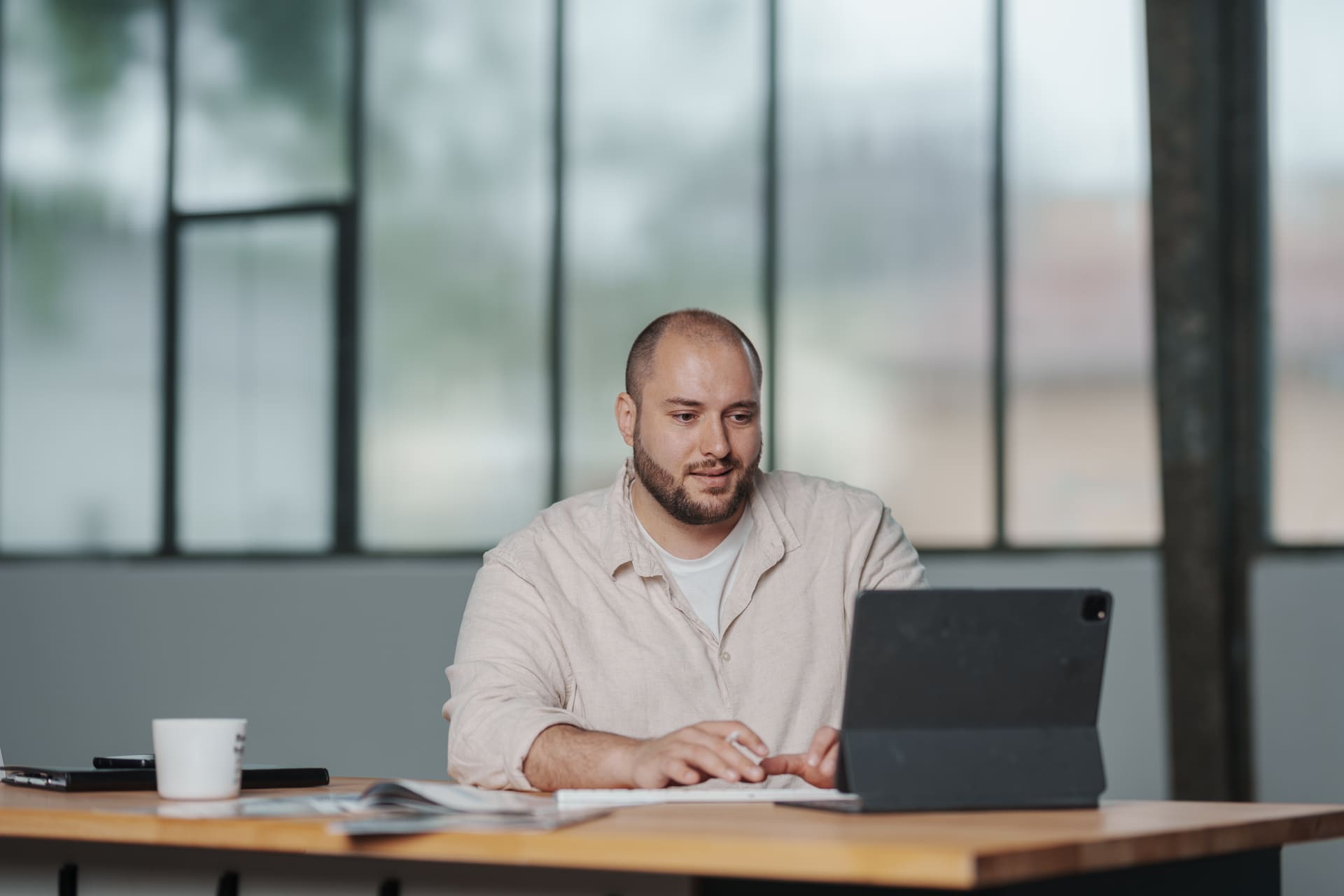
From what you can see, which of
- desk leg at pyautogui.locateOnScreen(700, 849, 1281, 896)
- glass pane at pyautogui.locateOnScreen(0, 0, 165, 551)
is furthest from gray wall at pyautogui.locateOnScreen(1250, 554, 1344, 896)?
glass pane at pyautogui.locateOnScreen(0, 0, 165, 551)

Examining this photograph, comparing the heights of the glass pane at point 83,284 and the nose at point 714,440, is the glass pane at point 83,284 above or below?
above

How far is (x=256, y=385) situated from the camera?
18.1 feet

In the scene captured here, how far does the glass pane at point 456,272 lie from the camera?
5246 mm

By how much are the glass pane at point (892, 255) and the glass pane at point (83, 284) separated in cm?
224

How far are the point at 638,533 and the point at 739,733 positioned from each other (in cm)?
75

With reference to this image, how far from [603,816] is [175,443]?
14.2 feet

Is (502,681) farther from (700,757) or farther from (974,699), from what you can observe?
(974,699)

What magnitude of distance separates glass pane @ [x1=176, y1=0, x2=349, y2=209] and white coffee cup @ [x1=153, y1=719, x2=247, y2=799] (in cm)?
385

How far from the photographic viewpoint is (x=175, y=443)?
5598 millimetres

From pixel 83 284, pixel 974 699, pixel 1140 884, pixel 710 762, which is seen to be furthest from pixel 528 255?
pixel 1140 884

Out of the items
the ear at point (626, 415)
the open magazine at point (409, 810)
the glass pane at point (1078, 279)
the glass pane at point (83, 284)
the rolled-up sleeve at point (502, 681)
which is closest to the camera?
the open magazine at point (409, 810)

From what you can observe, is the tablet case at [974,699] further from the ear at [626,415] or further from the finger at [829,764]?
the ear at [626,415]

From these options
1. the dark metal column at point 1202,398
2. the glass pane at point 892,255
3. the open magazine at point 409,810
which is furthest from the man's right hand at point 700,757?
the glass pane at point 892,255

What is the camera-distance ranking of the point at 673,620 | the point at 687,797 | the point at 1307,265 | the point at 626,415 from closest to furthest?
the point at 687,797 < the point at 673,620 < the point at 626,415 < the point at 1307,265
